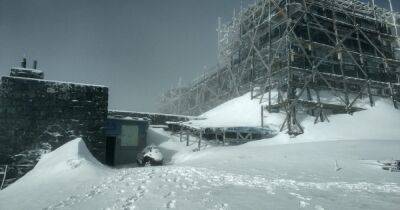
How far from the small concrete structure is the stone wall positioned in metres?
4.25

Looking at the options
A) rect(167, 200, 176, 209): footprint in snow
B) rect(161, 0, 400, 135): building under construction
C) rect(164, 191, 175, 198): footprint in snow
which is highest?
rect(161, 0, 400, 135): building under construction

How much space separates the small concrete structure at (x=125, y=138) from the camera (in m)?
22.5

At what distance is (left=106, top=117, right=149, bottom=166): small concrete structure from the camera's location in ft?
73.9

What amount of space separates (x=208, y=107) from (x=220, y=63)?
5947 mm

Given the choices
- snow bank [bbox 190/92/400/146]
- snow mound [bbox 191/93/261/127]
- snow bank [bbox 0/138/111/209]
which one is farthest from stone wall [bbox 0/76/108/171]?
snow mound [bbox 191/93/261/127]

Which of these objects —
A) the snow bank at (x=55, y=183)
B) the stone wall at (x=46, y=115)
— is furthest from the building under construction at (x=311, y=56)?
the snow bank at (x=55, y=183)

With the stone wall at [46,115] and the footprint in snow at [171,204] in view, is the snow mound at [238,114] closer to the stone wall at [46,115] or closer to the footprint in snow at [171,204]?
the stone wall at [46,115]

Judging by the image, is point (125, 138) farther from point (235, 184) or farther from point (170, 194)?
point (170, 194)

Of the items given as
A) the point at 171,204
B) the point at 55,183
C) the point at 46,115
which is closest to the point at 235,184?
the point at 171,204

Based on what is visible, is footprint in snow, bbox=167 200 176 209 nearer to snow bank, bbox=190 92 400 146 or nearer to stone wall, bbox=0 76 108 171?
stone wall, bbox=0 76 108 171

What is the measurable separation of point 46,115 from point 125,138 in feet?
22.3

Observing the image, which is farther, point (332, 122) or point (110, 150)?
point (332, 122)

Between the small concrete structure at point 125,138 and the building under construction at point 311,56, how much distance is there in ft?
37.6

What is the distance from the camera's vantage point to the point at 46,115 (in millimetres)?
17312
